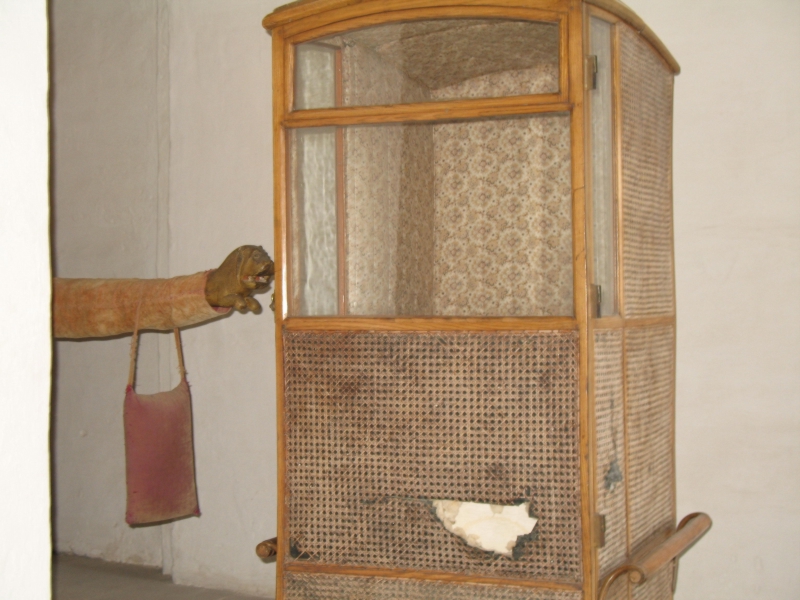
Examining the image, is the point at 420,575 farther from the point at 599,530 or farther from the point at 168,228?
the point at 168,228

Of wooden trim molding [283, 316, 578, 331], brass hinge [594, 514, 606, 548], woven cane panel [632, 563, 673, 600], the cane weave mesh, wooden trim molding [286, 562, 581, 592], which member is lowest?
woven cane panel [632, 563, 673, 600]

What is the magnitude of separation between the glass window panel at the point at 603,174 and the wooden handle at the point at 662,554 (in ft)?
1.82

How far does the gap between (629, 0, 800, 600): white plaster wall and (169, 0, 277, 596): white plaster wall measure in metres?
1.27

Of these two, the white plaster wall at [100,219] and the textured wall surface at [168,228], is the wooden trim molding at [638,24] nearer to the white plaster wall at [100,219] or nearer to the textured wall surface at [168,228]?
the textured wall surface at [168,228]

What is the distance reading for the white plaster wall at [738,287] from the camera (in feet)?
7.15

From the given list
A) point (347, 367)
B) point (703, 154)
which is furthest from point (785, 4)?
point (347, 367)

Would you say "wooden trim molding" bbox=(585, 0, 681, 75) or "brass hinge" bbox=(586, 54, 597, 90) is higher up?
"wooden trim molding" bbox=(585, 0, 681, 75)

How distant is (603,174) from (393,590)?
1.04 meters

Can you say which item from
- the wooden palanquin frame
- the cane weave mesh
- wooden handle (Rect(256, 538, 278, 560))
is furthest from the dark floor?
the cane weave mesh

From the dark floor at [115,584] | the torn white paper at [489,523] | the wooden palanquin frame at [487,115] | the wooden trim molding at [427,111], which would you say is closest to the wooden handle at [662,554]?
the wooden palanquin frame at [487,115]

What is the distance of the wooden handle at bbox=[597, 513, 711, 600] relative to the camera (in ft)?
5.80

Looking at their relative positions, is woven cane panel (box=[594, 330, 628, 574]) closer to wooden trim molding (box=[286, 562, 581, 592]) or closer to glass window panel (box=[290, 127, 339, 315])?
wooden trim molding (box=[286, 562, 581, 592])

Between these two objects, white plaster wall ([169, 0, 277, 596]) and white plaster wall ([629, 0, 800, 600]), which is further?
white plaster wall ([169, 0, 277, 596])

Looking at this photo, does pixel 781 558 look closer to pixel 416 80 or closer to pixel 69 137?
pixel 416 80
